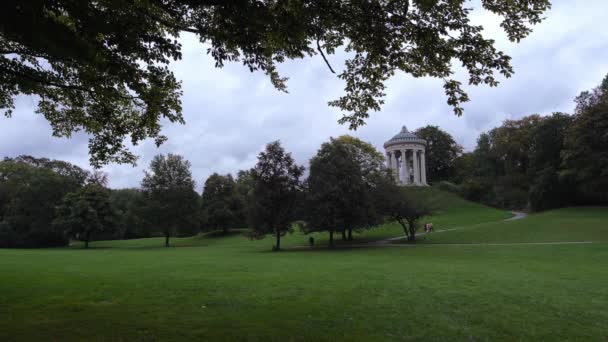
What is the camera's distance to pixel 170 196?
176 ft

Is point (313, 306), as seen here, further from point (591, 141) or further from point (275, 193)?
point (591, 141)

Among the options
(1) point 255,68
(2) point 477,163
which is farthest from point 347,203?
(2) point 477,163

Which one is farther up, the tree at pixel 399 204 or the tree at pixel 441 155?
the tree at pixel 441 155

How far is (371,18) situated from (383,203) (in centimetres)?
Answer: 3233

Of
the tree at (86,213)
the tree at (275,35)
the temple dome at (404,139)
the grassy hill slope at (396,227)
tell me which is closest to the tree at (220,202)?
the grassy hill slope at (396,227)

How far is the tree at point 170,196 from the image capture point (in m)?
53.1

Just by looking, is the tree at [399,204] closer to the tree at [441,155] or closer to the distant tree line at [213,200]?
the distant tree line at [213,200]

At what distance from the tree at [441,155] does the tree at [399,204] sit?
5453 cm

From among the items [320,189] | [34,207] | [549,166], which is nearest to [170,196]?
[34,207]

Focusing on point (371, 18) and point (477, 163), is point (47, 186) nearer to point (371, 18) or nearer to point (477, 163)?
point (371, 18)

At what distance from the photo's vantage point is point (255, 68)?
8.54 metres

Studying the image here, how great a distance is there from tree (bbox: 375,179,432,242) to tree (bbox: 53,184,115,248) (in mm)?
37348

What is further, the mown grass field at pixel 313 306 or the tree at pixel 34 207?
the tree at pixel 34 207

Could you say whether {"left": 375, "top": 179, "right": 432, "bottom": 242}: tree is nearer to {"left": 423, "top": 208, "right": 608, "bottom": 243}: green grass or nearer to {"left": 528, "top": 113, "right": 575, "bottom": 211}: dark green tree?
{"left": 423, "top": 208, "right": 608, "bottom": 243}: green grass
